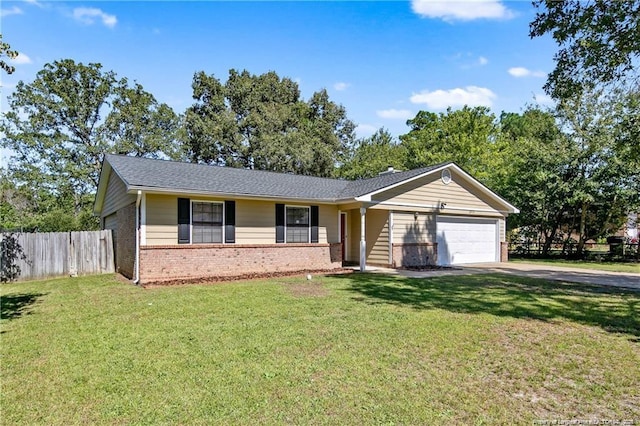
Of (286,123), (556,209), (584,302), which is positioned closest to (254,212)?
(584,302)

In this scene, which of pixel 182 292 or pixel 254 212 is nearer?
pixel 182 292

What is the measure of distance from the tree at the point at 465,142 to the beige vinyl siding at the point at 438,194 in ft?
30.8

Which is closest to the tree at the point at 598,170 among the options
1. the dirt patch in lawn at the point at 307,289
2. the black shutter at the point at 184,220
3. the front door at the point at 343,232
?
the front door at the point at 343,232

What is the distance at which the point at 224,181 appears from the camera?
42.8 feet

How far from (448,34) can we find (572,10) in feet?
14.5

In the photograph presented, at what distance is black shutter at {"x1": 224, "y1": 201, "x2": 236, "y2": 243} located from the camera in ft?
39.9

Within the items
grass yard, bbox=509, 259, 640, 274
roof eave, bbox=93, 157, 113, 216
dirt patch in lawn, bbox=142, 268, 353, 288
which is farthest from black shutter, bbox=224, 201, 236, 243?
grass yard, bbox=509, 259, 640, 274

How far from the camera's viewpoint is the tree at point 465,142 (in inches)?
1042

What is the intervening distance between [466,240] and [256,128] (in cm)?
1973

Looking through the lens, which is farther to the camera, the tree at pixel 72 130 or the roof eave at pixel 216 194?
the tree at pixel 72 130

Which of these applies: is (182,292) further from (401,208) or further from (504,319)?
(401,208)

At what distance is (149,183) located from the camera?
1071cm

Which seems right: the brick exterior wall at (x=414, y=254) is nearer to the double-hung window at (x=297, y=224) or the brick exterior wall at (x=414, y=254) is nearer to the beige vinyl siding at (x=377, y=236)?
the beige vinyl siding at (x=377, y=236)

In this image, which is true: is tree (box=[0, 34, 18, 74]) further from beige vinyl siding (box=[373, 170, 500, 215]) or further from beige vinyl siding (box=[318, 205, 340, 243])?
beige vinyl siding (box=[373, 170, 500, 215])
